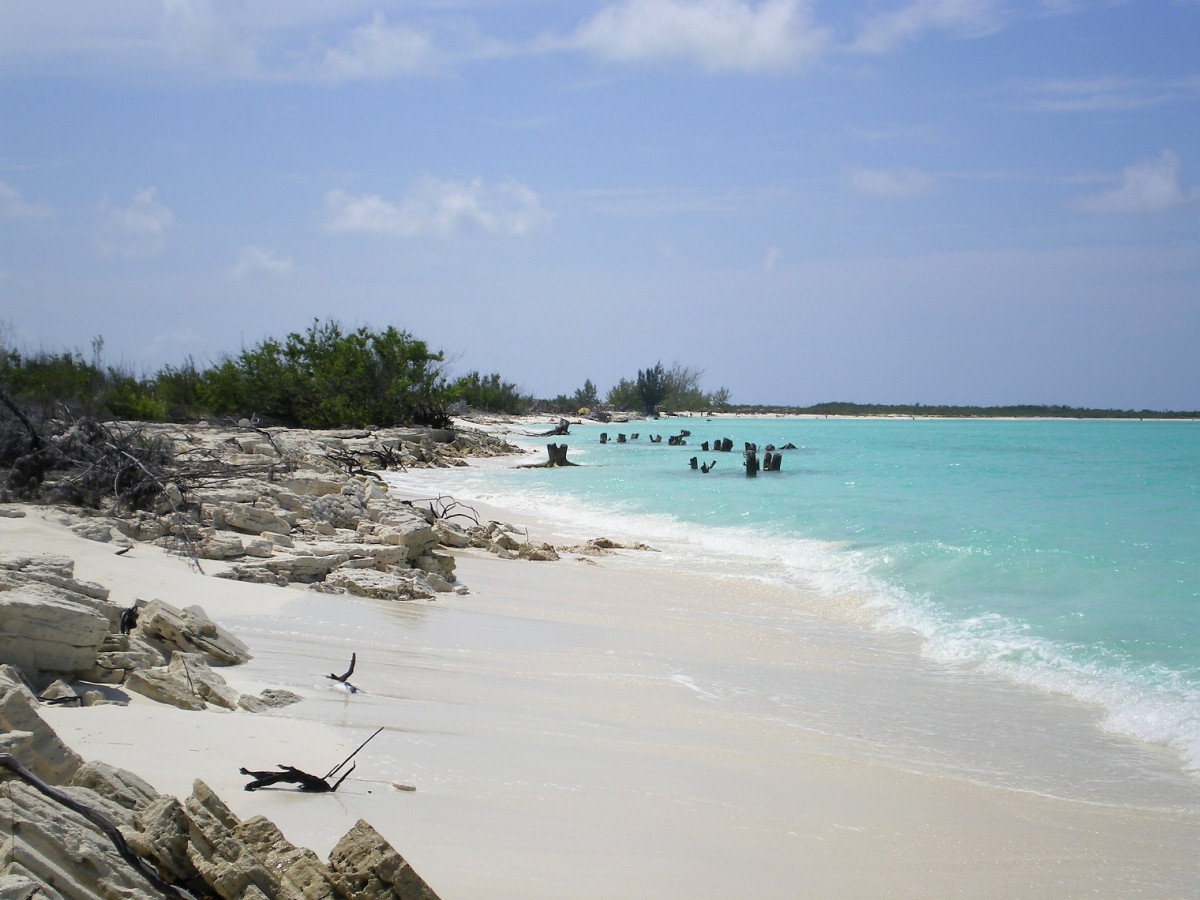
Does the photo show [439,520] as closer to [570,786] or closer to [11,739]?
[570,786]

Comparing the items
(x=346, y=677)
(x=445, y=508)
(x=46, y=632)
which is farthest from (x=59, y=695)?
(x=445, y=508)

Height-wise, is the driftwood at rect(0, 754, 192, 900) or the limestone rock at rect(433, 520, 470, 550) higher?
the driftwood at rect(0, 754, 192, 900)

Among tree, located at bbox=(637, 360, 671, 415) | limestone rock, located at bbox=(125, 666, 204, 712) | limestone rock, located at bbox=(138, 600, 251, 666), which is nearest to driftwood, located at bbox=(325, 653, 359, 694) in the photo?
limestone rock, located at bbox=(138, 600, 251, 666)

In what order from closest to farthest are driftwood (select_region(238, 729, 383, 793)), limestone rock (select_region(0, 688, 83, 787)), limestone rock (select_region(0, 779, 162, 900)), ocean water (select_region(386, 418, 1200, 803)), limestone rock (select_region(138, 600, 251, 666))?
1. limestone rock (select_region(0, 779, 162, 900))
2. limestone rock (select_region(0, 688, 83, 787))
3. driftwood (select_region(238, 729, 383, 793))
4. limestone rock (select_region(138, 600, 251, 666))
5. ocean water (select_region(386, 418, 1200, 803))

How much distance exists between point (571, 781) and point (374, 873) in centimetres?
148

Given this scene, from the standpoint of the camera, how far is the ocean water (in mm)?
5336

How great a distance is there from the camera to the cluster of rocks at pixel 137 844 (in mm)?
2020

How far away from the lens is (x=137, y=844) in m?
2.22

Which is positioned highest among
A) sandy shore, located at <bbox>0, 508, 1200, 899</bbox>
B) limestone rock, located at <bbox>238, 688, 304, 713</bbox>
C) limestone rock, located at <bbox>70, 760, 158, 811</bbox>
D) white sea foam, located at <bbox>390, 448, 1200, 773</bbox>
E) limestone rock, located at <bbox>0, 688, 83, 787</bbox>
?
limestone rock, located at <bbox>0, 688, 83, 787</bbox>

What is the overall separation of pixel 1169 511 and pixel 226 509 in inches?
545

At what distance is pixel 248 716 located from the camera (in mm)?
3699

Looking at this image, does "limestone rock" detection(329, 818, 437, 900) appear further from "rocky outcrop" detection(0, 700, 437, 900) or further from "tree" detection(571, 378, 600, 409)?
"tree" detection(571, 378, 600, 409)

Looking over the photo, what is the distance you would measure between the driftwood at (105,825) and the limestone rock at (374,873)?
14.0 inches

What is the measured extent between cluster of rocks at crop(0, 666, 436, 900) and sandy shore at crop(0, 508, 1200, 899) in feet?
1.18
